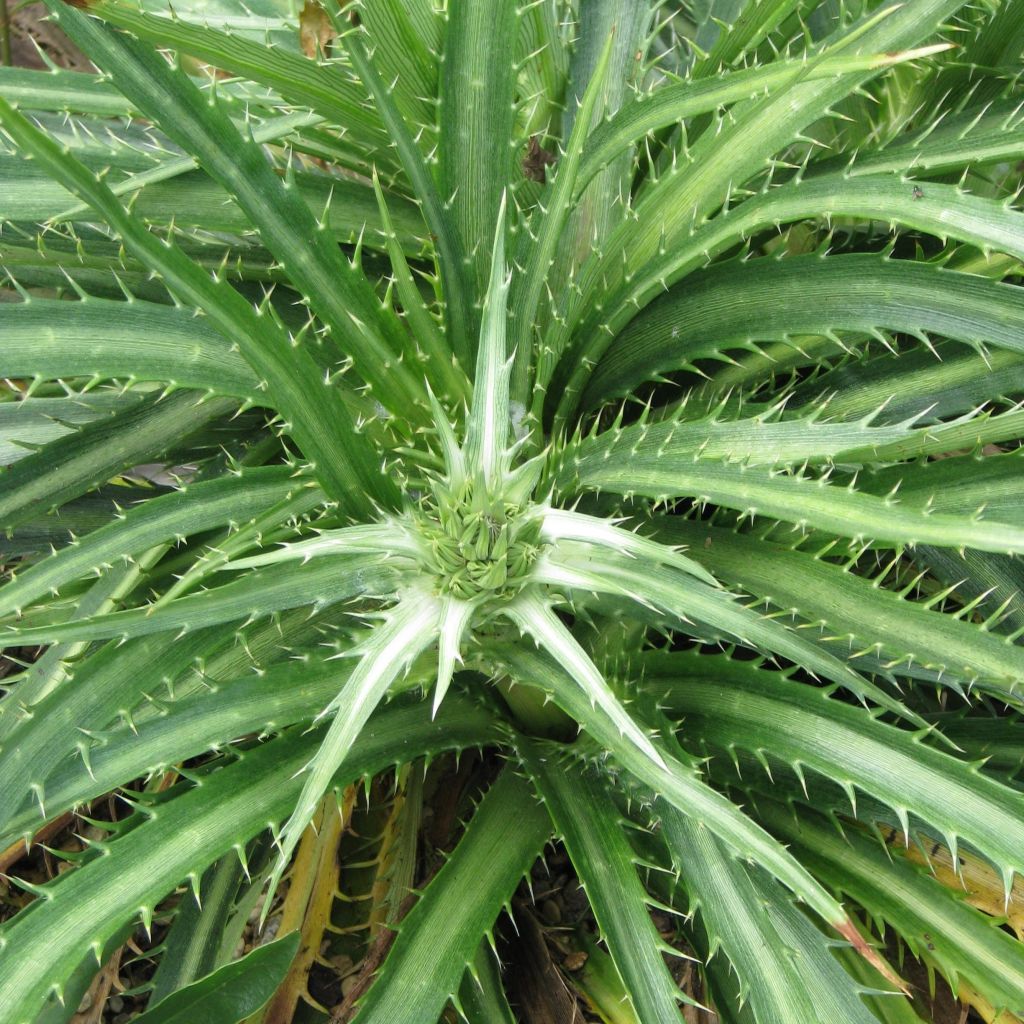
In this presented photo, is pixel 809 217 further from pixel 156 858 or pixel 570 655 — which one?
pixel 156 858

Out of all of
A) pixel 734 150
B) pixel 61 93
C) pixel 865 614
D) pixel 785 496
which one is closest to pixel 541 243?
pixel 734 150

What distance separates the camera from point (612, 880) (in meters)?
0.71

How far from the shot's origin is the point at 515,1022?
33.1 inches

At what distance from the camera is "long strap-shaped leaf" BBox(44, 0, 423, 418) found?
23.2 inches

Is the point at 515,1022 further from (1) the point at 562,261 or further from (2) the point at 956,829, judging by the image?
(1) the point at 562,261

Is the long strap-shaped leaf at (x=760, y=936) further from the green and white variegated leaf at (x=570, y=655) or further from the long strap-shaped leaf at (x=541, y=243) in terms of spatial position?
the long strap-shaped leaf at (x=541, y=243)

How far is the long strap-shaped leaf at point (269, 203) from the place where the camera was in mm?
589

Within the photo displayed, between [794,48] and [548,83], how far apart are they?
290mm

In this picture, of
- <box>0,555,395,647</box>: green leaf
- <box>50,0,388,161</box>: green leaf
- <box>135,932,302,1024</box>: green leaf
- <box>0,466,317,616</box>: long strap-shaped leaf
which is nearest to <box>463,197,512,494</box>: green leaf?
<box>0,555,395,647</box>: green leaf

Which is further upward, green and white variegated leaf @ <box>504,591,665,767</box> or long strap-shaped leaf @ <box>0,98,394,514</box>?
long strap-shaped leaf @ <box>0,98,394,514</box>

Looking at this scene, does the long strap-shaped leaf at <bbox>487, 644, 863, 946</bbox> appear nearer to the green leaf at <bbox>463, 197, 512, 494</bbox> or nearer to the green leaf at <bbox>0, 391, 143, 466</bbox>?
the green leaf at <bbox>463, 197, 512, 494</bbox>

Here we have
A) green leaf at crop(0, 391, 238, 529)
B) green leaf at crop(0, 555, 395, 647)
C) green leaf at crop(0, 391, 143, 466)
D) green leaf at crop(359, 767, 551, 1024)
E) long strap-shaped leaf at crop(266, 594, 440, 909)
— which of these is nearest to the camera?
long strap-shaped leaf at crop(266, 594, 440, 909)

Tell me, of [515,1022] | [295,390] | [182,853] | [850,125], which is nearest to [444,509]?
[295,390]

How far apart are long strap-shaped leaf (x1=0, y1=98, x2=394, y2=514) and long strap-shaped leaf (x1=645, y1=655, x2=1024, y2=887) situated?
33cm
